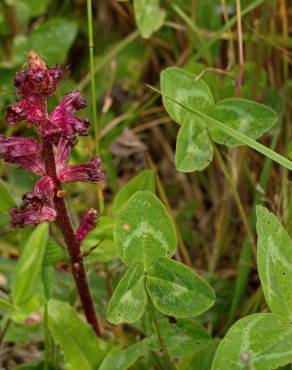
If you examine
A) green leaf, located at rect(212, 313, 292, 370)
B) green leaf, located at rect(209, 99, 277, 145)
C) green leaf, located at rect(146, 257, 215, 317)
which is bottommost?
green leaf, located at rect(212, 313, 292, 370)

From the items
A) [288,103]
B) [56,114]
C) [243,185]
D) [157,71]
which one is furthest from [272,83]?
[56,114]

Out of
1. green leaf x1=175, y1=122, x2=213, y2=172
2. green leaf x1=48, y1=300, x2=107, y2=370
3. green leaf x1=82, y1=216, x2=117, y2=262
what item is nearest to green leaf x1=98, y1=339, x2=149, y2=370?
green leaf x1=48, y1=300, x2=107, y2=370

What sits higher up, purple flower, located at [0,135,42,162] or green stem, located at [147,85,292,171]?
purple flower, located at [0,135,42,162]

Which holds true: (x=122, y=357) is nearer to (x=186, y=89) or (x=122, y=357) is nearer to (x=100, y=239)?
(x=100, y=239)

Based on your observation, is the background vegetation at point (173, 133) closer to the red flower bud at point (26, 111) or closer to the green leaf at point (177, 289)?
the green leaf at point (177, 289)

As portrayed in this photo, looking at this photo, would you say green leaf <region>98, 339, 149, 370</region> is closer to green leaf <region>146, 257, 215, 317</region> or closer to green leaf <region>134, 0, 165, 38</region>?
green leaf <region>146, 257, 215, 317</region>

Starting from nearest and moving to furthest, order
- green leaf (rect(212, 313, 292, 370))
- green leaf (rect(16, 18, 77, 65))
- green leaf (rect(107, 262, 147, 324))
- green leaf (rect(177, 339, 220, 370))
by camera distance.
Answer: green leaf (rect(212, 313, 292, 370)) → green leaf (rect(107, 262, 147, 324)) → green leaf (rect(177, 339, 220, 370)) → green leaf (rect(16, 18, 77, 65))
